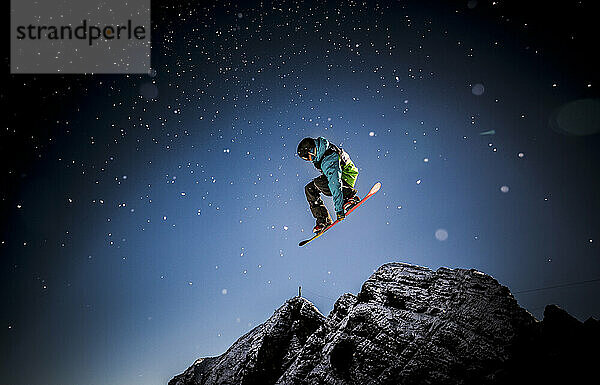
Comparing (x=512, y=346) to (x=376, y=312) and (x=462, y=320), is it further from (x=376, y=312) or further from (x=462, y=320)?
(x=376, y=312)

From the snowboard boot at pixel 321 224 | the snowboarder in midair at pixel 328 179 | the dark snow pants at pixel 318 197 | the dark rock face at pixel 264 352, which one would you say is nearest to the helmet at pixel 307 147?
the snowboarder in midair at pixel 328 179

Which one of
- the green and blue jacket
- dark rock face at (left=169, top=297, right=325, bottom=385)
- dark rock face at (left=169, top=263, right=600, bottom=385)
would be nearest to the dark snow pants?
the green and blue jacket

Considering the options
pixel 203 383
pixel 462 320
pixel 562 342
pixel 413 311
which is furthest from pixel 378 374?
pixel 203 383

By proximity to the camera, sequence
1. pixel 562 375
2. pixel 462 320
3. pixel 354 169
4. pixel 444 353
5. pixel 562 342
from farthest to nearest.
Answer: pixel 354 169, pixel 462 320, pixel 444 353, pixel 562 342, pixel 562 375

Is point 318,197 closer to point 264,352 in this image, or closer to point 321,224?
point 321,224

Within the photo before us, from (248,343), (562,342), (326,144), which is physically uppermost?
(326,144)

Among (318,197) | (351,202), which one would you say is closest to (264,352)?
(318,197)

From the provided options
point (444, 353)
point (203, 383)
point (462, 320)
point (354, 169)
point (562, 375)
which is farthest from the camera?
point (354, 169)

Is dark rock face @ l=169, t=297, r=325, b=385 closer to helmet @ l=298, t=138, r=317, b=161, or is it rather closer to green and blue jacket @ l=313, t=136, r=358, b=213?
green and blue jacket @ l=313, t=136, r=358, b=213
